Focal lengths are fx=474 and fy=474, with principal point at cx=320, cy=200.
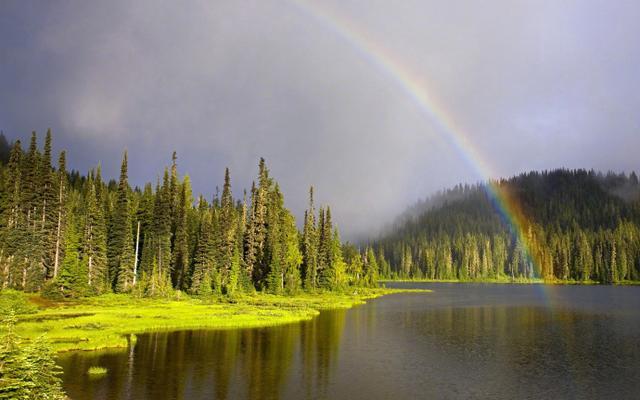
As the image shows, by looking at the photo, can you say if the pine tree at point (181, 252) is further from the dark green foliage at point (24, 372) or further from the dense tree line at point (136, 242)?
the dark green foliage at point (24, 372)

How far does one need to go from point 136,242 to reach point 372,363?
91.5 metres

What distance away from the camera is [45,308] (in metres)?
75.4

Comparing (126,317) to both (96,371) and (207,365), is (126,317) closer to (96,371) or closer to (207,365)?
(207,365)

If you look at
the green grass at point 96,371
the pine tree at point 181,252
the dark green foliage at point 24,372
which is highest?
the pine tree at point 181,252

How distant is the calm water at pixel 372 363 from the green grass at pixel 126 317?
3.98 meters

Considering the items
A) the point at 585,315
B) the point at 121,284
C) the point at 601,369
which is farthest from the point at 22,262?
the point at 585,315

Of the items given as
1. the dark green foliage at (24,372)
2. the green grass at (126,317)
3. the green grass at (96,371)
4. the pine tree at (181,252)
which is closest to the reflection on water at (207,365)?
the green grass at (96,371)

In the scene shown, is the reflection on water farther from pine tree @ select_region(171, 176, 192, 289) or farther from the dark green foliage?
pine tree @ select_region(171, 176, 192, 289)

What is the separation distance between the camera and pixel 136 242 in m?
123

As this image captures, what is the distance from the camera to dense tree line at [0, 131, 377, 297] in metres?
95.8

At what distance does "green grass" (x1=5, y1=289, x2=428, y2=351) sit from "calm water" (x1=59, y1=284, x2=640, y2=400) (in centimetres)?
398

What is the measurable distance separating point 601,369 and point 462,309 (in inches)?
2415

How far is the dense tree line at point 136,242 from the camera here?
95.8m

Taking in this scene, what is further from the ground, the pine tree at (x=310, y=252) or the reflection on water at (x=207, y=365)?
the pine tree at (x=310, y=252)
